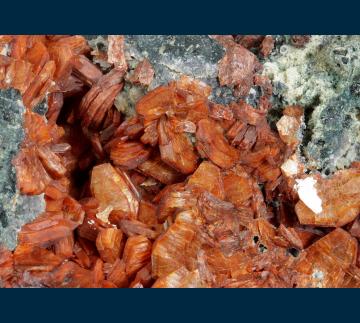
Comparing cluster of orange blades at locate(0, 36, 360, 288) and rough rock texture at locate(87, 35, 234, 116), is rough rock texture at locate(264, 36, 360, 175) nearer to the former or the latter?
cluster of orange blades at locate(0, 36, 360, 288)

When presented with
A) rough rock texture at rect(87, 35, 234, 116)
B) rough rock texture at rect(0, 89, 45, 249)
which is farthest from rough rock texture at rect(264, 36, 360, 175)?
rough rock texture at rect(0, 89, 45, 249)

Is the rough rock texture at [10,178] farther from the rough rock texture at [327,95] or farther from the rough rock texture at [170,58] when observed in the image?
the rough rock texture at [327,95]

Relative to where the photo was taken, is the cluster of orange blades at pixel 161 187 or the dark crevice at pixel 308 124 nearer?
the cluster of orange blades at pixel 161 187

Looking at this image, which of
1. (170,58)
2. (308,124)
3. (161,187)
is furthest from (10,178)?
(308,124)

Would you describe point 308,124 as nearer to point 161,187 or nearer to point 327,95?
point 327,95

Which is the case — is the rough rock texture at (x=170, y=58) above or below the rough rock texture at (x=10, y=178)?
above

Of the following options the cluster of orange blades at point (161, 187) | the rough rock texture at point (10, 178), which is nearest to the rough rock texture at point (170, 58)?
the cluster of orange blades at point (161, 187)
